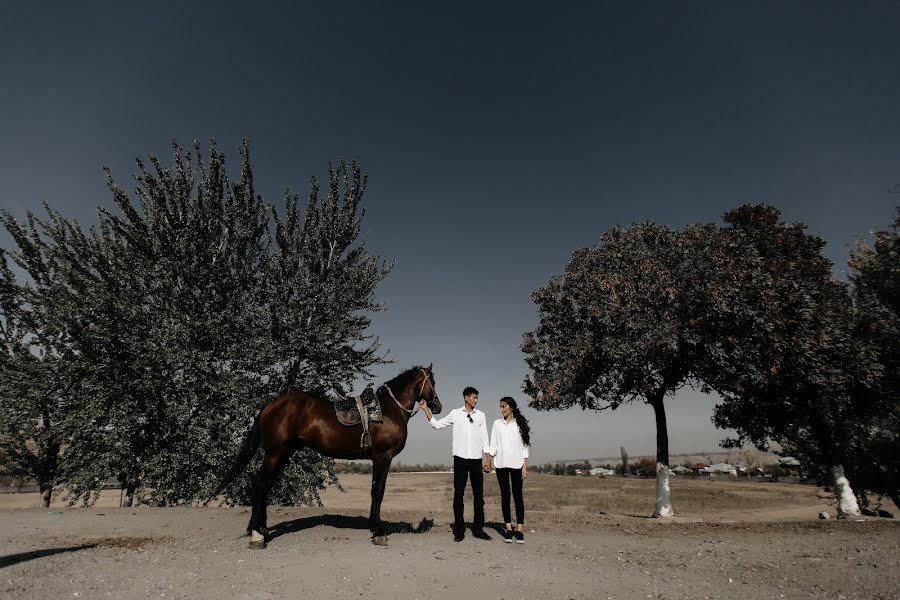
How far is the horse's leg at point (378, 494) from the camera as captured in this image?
8.34 meters

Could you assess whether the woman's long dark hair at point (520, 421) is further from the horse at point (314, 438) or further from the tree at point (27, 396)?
the tree at point (27, 396)

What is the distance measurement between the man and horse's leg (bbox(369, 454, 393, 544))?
1.25 m

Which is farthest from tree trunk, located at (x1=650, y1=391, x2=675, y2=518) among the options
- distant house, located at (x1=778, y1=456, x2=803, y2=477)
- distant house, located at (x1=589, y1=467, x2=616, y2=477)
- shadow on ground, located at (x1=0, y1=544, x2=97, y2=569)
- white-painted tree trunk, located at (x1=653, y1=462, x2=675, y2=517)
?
distant house, located at (x1=589, y1=467, x2=616, y2=477)

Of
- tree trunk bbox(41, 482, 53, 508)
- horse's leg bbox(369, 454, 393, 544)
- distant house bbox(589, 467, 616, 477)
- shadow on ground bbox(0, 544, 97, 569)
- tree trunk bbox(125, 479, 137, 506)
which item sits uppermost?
horse's leg bbox(369, 454, 393, 544)

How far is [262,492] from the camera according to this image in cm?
830

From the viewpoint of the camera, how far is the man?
345 inches

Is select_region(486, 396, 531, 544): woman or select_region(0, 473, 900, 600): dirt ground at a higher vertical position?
select_region(486, 396, 531, 544): woman

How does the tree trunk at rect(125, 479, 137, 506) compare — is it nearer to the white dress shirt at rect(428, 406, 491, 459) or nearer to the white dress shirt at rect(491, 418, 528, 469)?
the white dress shirt at rect(428, 406, 491, 459)

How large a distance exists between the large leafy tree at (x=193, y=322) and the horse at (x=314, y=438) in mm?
4825

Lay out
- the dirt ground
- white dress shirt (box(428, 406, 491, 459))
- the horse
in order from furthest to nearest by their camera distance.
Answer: white dress shirt (box(428, 406, 491, 459)) < the horse < the dirt ground

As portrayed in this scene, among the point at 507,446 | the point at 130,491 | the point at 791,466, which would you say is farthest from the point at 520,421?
A: the point at 791,466

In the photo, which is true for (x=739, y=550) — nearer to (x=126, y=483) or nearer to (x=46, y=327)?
(x=126, y=483)

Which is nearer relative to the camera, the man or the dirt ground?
the dirt ground

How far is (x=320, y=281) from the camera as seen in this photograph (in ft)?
50.7
